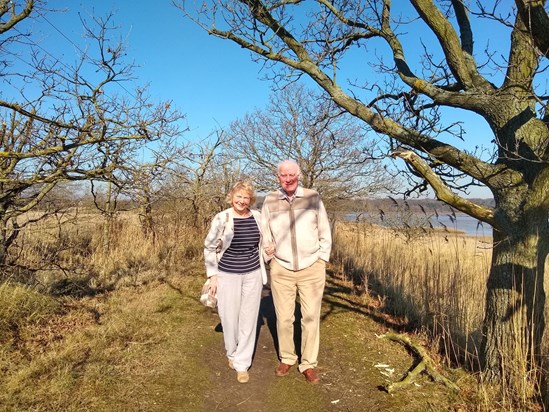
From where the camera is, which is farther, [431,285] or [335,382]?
[431,285]

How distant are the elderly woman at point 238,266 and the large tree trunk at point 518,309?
2.24m

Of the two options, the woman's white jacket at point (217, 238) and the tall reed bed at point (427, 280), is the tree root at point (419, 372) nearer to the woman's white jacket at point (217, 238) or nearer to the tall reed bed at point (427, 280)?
the tall reed bed at point (427, 280)

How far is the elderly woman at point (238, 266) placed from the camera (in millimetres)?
3832

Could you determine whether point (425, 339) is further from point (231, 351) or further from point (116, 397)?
point (116, 397)

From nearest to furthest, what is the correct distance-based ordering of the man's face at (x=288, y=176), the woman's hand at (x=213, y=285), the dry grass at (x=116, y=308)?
1. the dry grass at (x=116, y=308)
2. the man's face at (x=288, y=176)
3. the woman's hand at (x=213, y=285)

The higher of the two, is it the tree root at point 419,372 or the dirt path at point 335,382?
the tree root at point 419,372

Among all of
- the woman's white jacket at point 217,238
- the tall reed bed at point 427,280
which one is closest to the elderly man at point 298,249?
the woman's white jacket at point 217,238

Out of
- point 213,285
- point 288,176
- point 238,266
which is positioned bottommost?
point 213,285

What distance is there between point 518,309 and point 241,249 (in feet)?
8.39

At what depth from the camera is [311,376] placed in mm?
3824

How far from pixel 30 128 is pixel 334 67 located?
3966 millimetres

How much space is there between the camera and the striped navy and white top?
3861mm

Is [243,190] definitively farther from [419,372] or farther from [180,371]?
[419,372]

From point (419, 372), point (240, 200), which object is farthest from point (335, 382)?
point (240, 200)
